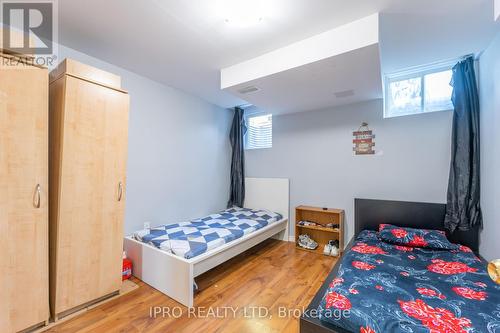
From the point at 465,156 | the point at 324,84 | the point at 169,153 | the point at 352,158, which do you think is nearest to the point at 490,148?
the point at 465,156

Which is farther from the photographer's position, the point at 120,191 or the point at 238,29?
the point at 120,191

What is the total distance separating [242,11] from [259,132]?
267 centimetres

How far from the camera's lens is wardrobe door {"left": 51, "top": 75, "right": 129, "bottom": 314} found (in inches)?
70.2

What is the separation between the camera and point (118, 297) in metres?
2.12

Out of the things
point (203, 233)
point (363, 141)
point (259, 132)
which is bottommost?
point (203, 233)

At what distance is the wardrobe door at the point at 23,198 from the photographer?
151 centimetres

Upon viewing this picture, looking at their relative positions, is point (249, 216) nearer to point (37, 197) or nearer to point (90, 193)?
point (90, 193)

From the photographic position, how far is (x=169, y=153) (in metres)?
3.28

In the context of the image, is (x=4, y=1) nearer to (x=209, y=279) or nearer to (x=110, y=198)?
(x=110, y=198)


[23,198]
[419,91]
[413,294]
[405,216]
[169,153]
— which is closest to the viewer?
[413,294]

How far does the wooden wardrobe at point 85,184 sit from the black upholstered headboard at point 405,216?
2.97m

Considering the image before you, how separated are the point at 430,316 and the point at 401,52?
2440 mm

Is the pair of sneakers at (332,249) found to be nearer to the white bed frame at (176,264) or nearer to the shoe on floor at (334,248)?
the shoe on floor at (334,248)

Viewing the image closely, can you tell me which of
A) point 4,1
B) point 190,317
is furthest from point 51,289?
point 4,1
